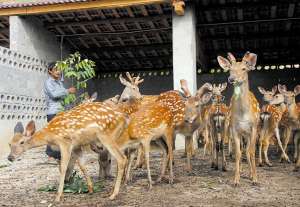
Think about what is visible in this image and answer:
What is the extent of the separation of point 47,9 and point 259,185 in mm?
8527

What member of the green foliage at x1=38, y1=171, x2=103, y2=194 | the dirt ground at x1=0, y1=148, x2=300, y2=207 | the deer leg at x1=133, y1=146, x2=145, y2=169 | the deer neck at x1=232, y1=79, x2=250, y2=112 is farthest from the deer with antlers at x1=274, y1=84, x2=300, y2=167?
the green foliage at x1=38, y1=171, x2=103, y2=194

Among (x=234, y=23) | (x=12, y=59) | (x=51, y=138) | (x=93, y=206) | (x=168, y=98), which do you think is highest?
(x=234, y=23)

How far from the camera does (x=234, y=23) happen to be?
1395cm

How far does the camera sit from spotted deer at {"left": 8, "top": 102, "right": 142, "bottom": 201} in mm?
5602

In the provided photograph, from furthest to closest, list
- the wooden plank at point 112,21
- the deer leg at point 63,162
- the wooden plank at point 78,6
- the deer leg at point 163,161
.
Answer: the wooden plank at point 112,21 < the wooden plank at point 78,6 < the deer leg at point 163,161 < the deer leg at point 63,162

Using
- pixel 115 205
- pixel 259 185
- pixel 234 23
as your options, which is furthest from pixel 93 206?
pixel 234 23

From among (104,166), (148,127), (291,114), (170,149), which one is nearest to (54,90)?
(104,166)

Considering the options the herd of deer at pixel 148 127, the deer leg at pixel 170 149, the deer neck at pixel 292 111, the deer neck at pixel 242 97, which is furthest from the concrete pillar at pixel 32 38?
the deer neck at pixel 242 97

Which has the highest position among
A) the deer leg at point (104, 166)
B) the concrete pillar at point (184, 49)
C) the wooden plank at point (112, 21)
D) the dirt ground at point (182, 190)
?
the wooden plank at point (112, 21)

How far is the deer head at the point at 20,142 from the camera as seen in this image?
5.70m

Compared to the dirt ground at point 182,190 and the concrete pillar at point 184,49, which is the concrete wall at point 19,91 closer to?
the dirt ground at point 182,190

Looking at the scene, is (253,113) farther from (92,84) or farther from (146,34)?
(92,84)

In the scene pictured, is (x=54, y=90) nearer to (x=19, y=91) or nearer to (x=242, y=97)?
(x=242, y=97)

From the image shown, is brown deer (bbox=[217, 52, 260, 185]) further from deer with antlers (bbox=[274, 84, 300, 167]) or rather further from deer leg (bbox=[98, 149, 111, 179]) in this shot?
deer with antlers (bbox=[274, 84, 300, 167])
